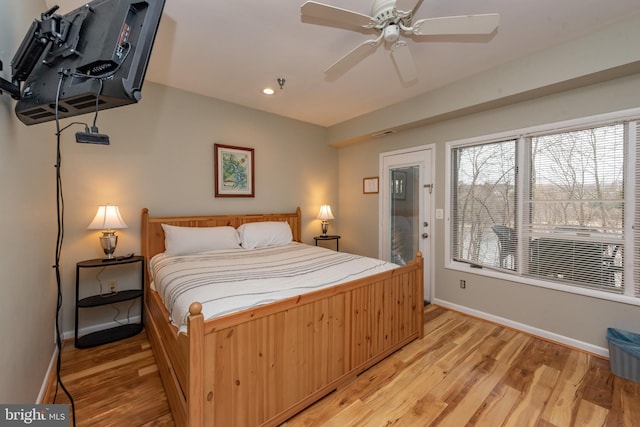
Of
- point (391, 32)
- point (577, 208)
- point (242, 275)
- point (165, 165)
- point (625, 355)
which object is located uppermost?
point (391, 32)

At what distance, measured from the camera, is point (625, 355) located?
74.6 inches

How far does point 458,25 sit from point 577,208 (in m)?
1.96

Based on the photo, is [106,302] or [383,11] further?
[106,302]

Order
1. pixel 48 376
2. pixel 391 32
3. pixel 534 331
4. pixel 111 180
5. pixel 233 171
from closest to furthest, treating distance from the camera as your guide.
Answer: pixel 391 32
pixel 48 376
pixel 534 331
pixel 111 180
pixel 233 171

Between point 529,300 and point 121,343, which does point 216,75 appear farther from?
point 529,300

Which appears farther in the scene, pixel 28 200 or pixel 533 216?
pixel 533 216

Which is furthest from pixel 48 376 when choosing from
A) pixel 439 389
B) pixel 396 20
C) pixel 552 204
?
pixel 552 204

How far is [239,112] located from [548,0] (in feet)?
10.2

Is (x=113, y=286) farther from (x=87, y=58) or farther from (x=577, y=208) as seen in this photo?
(x=577, y=208)

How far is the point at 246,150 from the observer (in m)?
3.54

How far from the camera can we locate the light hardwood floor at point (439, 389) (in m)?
1.57

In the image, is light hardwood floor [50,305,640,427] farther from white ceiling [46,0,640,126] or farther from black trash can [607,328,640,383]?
white ceiling [46,0,640,126]

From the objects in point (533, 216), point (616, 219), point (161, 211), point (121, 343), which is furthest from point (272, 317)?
point (616, 219)

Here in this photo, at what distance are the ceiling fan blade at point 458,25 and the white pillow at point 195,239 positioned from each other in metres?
2.59
